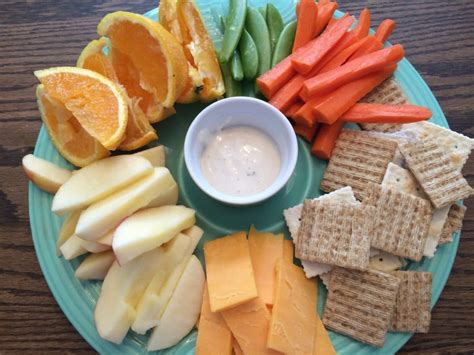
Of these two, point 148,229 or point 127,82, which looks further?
point 127,82

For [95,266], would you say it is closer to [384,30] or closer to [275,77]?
[275,77]

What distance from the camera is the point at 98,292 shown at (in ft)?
6.09

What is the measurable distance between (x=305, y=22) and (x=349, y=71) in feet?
0.95

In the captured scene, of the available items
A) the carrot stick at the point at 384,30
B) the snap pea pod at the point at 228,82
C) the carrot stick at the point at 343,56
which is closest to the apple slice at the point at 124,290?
the snap pea pod at the point at 228,82

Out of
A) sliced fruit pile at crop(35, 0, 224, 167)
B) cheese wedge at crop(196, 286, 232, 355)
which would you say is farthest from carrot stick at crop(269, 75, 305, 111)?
cheese wedge at crop(196, 286, 232, 355)

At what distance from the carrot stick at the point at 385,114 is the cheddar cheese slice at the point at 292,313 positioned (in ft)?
2.18

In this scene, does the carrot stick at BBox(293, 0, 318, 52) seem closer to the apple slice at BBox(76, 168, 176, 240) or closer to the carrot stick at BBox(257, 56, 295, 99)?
the carrot stick at BBox(257, 56, 295, 99)

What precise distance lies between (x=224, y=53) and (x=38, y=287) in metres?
1.26

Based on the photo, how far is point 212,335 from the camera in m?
1.77

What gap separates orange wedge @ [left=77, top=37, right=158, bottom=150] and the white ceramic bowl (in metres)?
0.19

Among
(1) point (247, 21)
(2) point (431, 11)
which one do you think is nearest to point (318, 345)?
(1) point (247, 21)

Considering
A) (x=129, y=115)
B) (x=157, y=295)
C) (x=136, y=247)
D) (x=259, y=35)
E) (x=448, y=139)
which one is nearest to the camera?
(x=136, y=247)

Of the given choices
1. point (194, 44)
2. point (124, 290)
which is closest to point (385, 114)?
point (194, 44)

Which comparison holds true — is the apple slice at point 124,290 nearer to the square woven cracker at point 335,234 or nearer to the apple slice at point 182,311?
the apple slice at point 182,311
